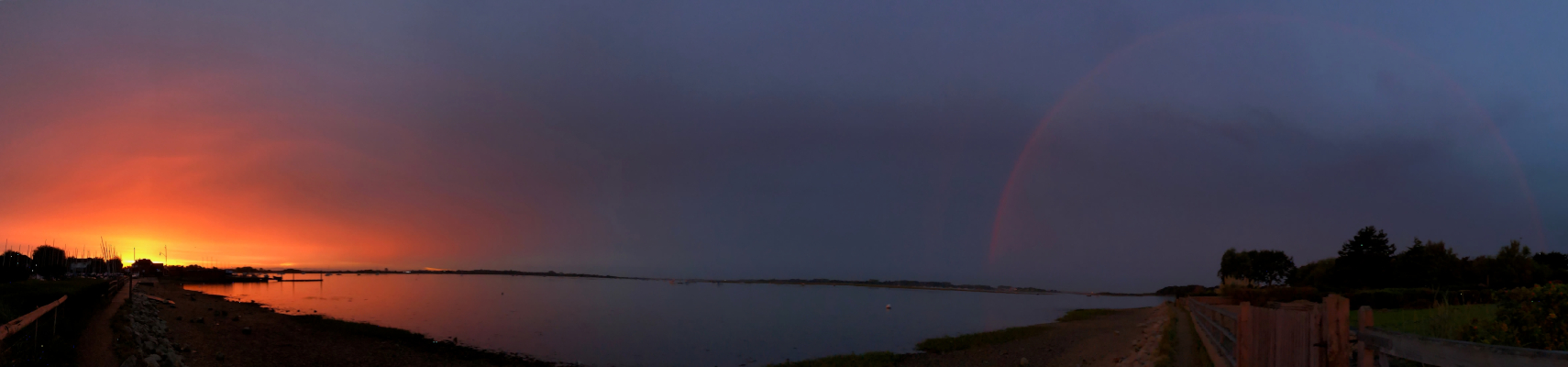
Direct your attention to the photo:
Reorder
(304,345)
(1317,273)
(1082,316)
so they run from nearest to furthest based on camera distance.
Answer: (304,345)
(1317,273)
(1082,316)

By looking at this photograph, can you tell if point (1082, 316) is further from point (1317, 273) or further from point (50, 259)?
point (50, 259)

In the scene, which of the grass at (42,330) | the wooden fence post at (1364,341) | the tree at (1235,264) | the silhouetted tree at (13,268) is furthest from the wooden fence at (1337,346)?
the tree at (1235,264)

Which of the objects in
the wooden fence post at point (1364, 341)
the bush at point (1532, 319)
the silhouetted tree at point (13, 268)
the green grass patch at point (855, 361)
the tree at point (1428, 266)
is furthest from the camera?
the tree at point (1428, 266)

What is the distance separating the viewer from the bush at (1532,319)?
5879 millimetres

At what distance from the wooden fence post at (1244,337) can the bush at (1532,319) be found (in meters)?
1.85

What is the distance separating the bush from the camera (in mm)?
5879

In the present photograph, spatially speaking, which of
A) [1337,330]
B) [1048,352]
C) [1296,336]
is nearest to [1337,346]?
[1337,330]

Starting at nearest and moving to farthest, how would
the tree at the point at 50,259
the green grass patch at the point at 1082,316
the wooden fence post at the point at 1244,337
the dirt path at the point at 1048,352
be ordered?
the wooden fence post at the point at 1244,337
the dirt path at the point at 1048,352
the green grass patch at the point at 1082,316
the tree at the point at 50,259

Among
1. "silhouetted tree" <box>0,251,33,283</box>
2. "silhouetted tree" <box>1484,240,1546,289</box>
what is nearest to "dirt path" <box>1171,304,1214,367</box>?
"silhouetted tree" <box>1484,240,1546,289</box>

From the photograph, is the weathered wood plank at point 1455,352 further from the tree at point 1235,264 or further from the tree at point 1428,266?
the tree at point 1235,264

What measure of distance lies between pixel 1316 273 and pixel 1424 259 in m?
10.5

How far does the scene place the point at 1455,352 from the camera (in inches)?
129

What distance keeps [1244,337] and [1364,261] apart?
41.8 meters

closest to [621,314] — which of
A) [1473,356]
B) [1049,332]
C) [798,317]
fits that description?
[798,317]
